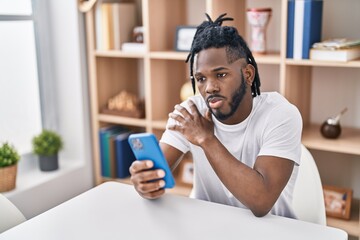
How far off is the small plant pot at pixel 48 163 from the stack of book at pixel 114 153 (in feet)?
1.00

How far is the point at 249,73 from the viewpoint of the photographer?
142 cm

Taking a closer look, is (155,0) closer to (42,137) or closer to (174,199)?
(42,137)

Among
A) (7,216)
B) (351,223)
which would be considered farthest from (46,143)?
(351,223)

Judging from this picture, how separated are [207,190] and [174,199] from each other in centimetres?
22

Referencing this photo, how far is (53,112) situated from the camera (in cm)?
278

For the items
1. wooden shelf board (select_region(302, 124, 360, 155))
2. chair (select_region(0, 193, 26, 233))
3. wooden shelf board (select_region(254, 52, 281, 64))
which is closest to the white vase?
wooden shelf board (select_region(254, 52, 281, 64))

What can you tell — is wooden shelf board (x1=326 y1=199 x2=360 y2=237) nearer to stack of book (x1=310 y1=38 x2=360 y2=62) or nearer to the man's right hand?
stack of book (x1=310 y1=38 x2=360 y2=62)

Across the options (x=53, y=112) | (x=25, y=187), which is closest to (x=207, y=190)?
(x=25, y=187)

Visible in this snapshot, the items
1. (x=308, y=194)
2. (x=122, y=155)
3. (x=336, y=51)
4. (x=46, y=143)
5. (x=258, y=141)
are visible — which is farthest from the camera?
(x=122, y=155)

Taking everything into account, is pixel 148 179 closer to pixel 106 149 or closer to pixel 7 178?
pixel 7 178

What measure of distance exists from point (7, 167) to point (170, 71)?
3.38 ft

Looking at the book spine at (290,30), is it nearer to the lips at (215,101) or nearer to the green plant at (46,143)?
the lips at (215,101)

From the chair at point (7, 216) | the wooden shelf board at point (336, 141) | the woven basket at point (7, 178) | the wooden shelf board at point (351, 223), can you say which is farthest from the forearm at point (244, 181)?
the woven basket at point (7, 178)

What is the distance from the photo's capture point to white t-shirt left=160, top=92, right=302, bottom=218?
1397 millimetres
